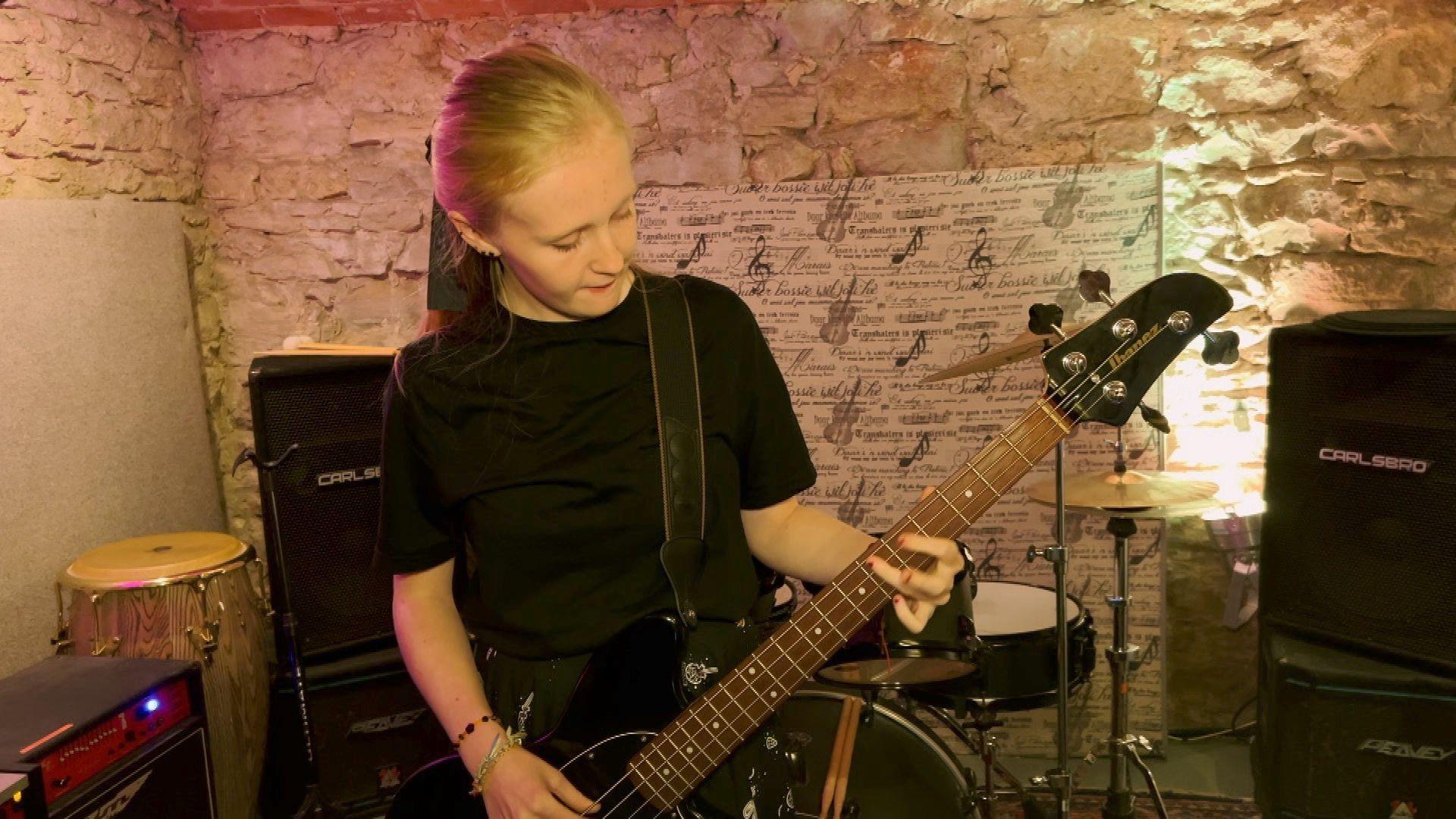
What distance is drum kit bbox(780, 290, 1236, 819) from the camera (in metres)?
2.32

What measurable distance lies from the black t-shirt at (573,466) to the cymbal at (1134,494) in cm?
119

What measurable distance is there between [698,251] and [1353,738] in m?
2.11

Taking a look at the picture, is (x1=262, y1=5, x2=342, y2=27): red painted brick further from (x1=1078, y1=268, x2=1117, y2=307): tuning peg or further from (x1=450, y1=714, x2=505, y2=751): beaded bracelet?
(x1=450, y1=714, x2=505, y2=751): beaded bracelet

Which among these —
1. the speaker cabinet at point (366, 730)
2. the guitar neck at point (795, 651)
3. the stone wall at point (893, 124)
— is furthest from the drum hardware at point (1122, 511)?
the speaker cabinet at point (366, 730)

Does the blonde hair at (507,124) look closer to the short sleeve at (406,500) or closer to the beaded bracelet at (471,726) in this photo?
the short sleeve at (406,500)

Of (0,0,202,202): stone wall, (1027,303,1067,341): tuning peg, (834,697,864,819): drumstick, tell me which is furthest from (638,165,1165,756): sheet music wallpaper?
(0,0,202,202): stone wall

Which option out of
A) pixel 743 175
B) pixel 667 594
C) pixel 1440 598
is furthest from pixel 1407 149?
pixel 667 594

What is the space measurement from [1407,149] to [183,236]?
11.8 ft

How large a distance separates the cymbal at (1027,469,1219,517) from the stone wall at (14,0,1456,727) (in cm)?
61

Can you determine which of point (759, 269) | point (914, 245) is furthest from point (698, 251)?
point (914, 245)

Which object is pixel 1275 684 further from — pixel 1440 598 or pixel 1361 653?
pixel 1440 598

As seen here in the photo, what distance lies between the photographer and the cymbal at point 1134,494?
2.52m

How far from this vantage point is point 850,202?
3.27 m

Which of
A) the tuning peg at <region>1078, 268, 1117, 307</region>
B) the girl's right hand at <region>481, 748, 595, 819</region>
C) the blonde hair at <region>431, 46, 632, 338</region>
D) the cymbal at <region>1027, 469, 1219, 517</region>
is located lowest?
the girl's right hand at <region>481, 748, 595, 819</region>
